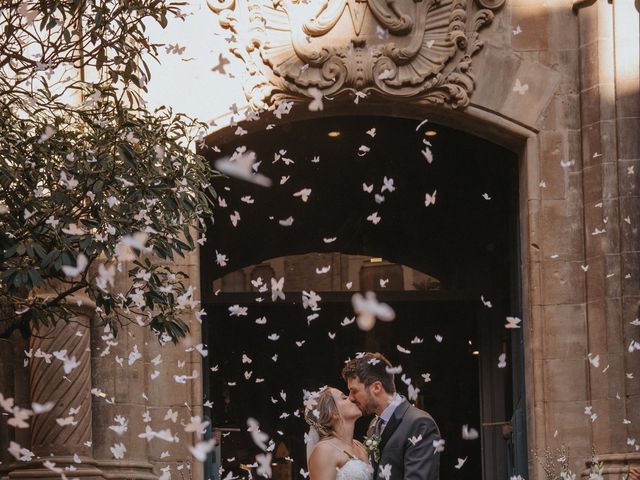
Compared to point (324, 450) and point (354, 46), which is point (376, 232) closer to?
point (354, 46)

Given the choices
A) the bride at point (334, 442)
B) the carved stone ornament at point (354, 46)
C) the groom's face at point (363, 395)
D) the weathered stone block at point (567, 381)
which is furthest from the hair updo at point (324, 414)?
the carved stone ornament at point (354, 46)

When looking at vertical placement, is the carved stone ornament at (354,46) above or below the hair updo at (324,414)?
above

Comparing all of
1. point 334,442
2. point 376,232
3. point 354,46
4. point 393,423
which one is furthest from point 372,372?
point 376,232

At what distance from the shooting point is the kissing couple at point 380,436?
11.0 metres

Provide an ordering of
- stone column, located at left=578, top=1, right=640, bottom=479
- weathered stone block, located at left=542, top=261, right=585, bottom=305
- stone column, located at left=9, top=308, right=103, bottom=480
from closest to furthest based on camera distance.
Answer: stone column, located at left=9, top=308, right=103, bottom=480 < stone column, located at left=578, top=1, right=640, bottom=479 < weathered stone block, located at left=542, top=261, right=585, bottom=305

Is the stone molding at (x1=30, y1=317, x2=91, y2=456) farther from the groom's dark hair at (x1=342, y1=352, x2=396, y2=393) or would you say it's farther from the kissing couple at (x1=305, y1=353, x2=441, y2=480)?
the groom's dark hair at (x1=342, y1=352, x2=396, y2=393)

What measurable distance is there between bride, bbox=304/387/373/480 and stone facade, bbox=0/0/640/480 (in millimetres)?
3246

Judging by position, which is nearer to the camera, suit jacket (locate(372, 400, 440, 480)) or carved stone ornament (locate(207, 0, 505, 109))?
A: suit jacket (locate(372, 400, 440, 480))

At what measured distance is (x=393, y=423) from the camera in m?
11.2

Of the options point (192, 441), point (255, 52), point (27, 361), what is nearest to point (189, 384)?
point (192, 441)

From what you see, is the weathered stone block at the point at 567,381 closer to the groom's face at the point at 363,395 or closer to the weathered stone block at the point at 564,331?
the weathered stone block at the point at 564,331

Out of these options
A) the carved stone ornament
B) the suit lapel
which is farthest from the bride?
the carved stone ornament

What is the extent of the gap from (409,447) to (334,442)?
2.15 meters

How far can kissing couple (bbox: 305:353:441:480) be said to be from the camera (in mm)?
10953
